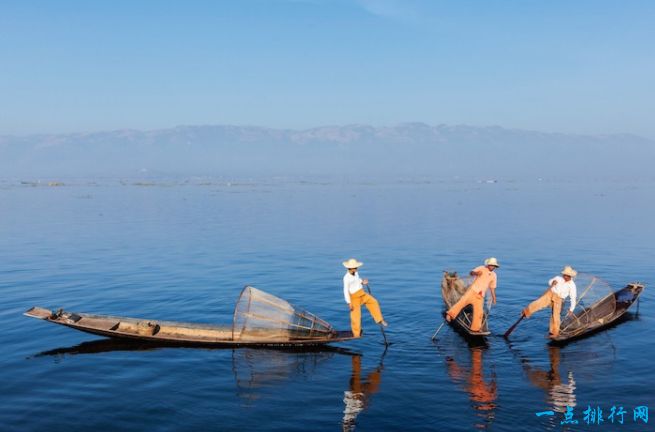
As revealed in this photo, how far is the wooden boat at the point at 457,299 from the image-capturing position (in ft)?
68.6

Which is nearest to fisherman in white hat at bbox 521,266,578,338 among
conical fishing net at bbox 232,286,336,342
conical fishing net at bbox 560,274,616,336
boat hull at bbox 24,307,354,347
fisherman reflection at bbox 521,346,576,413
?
fisherman reflection at bbox 521,346,576,413

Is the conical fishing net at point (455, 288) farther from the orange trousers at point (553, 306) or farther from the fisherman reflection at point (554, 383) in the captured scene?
the fisherman reflection at point (554, 383)

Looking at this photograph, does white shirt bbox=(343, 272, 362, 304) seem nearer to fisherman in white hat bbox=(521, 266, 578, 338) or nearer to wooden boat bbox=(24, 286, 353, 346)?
wooden boat bbox=(24, 286, 353, 346)

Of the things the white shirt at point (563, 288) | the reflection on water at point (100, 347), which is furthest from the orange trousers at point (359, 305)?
Answer: the reflection on water at point (100, 347)

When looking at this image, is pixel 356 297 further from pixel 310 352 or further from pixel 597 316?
pixel 597 316

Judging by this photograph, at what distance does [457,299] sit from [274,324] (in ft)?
28.7

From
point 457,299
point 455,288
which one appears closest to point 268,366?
point 457,299

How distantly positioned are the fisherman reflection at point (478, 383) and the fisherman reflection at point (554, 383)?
1.31m

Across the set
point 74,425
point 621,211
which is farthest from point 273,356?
point 621,211

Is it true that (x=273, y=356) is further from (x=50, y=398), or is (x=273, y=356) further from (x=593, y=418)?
(x=593, y=418)

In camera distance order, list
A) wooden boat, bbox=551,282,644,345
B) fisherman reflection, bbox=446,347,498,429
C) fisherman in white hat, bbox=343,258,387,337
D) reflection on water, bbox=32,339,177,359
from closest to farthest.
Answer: fisherman reflection, bbox=446,347,498,429
fisherman in white hat, bbox=343,258,387,337
reflection on water, bbox=32,339,177,359
wooden boat, bbox=551,282,644,345

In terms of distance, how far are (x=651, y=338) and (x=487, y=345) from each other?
6.78 m

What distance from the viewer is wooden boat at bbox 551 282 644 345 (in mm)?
20892

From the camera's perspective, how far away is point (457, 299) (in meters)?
24.3
